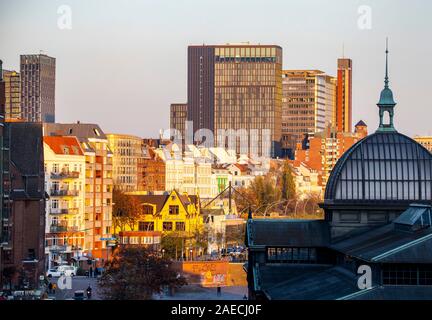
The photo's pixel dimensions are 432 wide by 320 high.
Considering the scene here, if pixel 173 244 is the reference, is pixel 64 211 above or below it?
above

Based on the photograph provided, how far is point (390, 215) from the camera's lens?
5162 cm

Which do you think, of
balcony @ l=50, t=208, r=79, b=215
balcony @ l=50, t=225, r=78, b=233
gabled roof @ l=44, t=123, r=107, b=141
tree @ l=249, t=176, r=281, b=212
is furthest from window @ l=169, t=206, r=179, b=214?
tree @ l=249, t=176, r=281, b=212

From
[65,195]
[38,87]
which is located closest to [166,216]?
[65,195]

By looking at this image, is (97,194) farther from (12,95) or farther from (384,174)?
(12,95)

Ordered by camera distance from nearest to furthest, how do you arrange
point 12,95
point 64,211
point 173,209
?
1. point 64,211
2. point 173,209
3. point 12,95

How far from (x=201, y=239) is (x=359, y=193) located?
6117 centimetres

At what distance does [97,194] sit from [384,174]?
59032 mm

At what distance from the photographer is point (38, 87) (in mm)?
143875

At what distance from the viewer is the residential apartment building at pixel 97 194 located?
10450 cm

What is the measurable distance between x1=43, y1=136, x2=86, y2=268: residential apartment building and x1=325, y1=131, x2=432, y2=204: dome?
4471 centimetres
